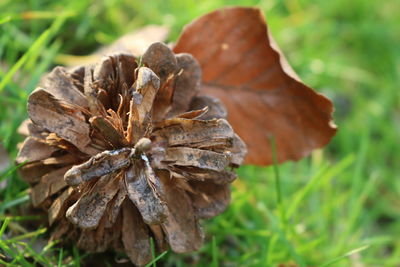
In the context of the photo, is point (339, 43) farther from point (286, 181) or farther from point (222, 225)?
point (222, 225)

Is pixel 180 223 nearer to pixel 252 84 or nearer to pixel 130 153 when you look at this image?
pixel 130 153

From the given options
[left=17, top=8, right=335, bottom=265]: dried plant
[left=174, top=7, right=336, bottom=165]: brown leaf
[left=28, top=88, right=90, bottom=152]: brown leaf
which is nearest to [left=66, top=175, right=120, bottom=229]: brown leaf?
[left=17, top=8, right=335, bottom=265]: dried plant

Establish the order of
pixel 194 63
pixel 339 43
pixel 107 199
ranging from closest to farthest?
1. pixel 107 199
2. pixel 194 63
3. pixel 339 43

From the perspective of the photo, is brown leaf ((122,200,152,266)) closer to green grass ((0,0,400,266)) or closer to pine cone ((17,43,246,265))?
pine cone ((17,43,246,265))

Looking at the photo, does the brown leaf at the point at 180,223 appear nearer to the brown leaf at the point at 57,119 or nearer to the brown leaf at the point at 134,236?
the brown leaf at the point at 134,236

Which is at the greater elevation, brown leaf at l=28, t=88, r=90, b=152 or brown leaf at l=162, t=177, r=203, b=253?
brown leaf at l=28, t=88, r=90, b=152

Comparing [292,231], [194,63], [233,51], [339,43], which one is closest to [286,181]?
[292,231]

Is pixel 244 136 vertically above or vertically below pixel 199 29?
below
